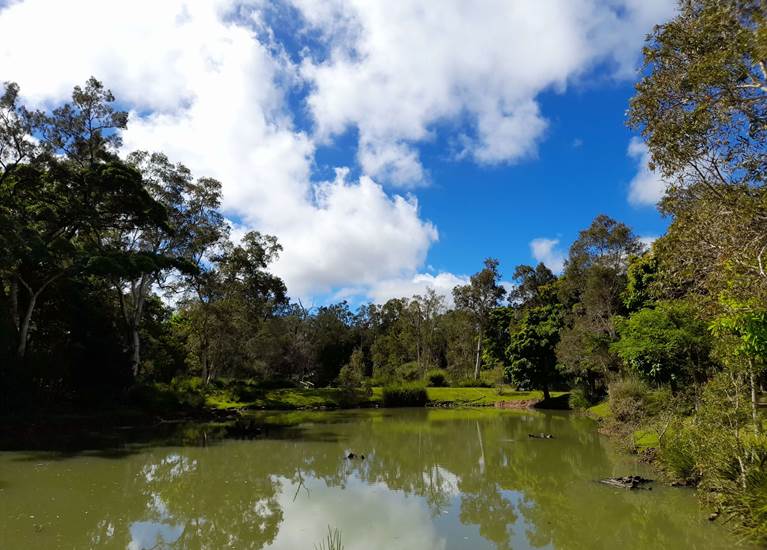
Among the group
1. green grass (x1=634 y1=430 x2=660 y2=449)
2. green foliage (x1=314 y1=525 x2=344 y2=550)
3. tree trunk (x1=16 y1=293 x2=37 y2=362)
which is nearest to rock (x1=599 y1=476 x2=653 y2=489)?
green grass (x1=634 y1=430 x2=660 y2=449)

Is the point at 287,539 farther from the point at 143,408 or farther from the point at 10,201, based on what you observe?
the point at 10,201

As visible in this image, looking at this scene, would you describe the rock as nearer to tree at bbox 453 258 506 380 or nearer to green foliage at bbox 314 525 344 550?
green foliage at bbox 314 525 344 550

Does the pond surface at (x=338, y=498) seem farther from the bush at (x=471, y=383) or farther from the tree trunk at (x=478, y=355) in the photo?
the tree trunk at (x=478, y=355)

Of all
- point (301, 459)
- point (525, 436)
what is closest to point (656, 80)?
point (301, 459)

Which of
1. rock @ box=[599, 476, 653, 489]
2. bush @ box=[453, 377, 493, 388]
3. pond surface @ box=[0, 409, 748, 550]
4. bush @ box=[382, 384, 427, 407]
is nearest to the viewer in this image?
pond surface @ box=[0, 409, 748, 550]

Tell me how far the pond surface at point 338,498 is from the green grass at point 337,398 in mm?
11820

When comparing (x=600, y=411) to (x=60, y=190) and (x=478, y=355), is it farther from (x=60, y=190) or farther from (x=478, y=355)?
(x=60, y=190)

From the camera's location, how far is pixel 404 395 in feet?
120

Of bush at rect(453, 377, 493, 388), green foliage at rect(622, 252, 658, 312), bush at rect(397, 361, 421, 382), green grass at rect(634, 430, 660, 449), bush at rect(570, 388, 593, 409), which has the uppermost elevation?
green foliage at rect(622, 252, 658, 312)

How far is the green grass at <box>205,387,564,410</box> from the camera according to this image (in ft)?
99.6

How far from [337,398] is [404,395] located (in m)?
5.20

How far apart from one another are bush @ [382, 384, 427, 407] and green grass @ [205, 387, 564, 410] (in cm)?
61

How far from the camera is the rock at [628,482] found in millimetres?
11430

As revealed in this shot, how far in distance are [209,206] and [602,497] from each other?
27.4 m
